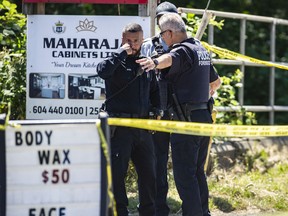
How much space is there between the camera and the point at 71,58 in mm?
8258

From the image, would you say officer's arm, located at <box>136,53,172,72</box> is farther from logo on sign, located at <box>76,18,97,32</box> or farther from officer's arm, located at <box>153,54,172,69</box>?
logo on sign, located at <box>76,18,97,32</box>

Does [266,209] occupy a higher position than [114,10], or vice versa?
[114,10]

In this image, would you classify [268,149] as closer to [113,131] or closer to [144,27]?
[144,27]

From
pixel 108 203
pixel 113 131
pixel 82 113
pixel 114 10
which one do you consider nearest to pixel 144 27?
pixel 82 113

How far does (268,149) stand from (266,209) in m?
2.31

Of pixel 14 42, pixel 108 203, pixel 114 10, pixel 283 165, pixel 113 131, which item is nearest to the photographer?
pixel 108 203

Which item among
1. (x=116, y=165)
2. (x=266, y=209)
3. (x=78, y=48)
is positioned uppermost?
(x=78, y=48)

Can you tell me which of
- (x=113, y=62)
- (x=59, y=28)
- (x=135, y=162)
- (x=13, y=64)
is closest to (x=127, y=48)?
(x=113, y=62)

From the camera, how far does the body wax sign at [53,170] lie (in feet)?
17.9

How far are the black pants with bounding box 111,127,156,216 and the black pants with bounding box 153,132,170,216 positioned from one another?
0.35 metres

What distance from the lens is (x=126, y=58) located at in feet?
22.8

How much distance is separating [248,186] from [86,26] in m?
2.79

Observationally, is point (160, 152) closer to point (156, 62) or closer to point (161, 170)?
point (161, 170)

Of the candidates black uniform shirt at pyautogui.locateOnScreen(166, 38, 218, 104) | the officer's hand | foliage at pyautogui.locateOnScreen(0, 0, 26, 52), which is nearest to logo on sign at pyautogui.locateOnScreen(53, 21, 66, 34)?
foliage at pyautogui.locateOnScreen(0, 0, 26, 52)
